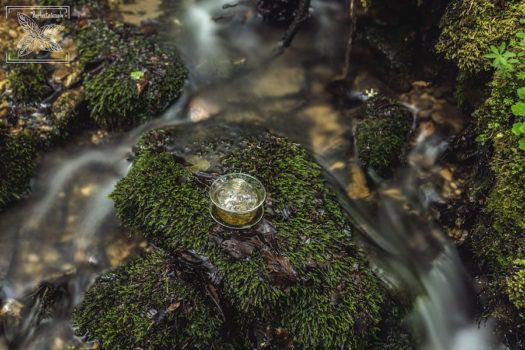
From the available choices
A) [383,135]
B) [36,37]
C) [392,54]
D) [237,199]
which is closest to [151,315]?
[237,199]

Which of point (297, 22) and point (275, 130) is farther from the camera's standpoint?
point (297, 22)

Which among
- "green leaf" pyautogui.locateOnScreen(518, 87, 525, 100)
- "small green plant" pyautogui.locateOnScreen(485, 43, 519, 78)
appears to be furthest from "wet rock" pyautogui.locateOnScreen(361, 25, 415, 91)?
"green leaf" pyautogui.locateOnScreen(518, 87, 525, 100)

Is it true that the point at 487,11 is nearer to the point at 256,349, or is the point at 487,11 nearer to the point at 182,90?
the point at 182,90

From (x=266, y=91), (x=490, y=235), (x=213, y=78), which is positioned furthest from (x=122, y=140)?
(x=490, y=235)

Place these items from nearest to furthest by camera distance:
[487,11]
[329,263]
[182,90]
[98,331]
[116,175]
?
[98,331] < [329,263] < [487,11] < [116,175] < [182,90]

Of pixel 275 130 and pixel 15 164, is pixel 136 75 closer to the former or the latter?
pixel 15 164

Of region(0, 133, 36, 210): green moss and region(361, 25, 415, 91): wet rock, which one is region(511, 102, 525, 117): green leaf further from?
region(0, 133, 36, 210): green moss
